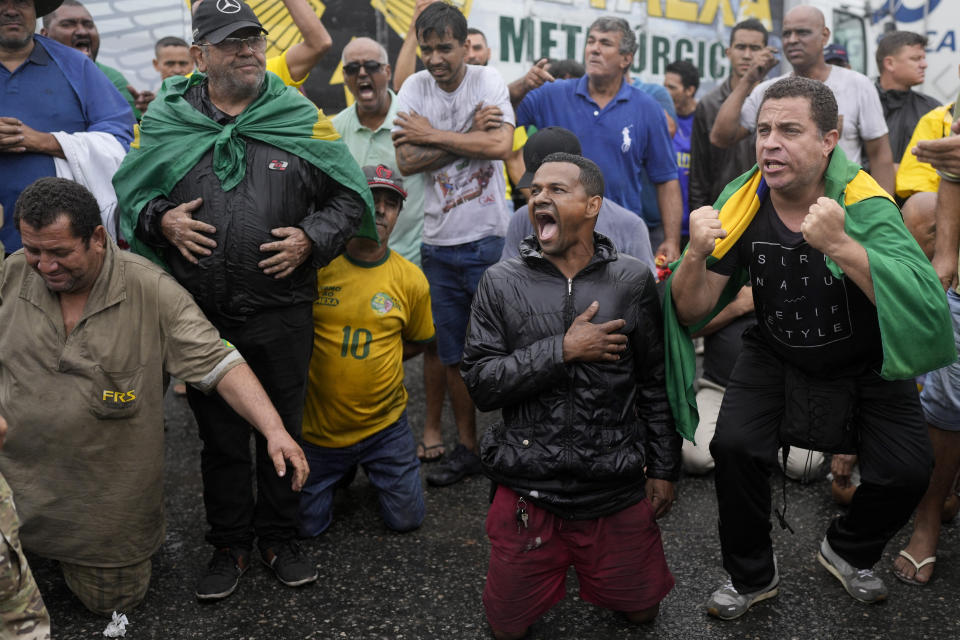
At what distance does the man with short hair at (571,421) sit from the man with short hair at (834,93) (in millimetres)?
2399

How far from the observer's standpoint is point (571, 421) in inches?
123

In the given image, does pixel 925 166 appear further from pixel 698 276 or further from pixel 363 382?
pixel 363 382

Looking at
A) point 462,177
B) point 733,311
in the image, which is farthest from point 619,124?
point 733,311

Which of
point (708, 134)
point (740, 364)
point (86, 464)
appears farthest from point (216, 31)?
point (708, 134)

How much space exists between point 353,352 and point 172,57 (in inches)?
132

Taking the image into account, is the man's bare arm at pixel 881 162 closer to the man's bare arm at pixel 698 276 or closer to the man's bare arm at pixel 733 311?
the man's bare arm at pixel 733 311

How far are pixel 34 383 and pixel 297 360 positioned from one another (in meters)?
0.98

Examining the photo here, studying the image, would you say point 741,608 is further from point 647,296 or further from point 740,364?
point 647,296

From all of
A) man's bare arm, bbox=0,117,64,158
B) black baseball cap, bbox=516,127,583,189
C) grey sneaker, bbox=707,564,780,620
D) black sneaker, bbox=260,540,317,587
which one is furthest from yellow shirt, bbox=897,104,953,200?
man's bare arm, bbox=0,117,64,158

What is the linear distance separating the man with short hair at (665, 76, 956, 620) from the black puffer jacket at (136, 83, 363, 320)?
149 cm

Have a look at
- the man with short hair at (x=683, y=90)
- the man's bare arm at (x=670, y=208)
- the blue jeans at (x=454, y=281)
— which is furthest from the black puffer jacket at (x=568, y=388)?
the man with short hair at (x=683, y=90)

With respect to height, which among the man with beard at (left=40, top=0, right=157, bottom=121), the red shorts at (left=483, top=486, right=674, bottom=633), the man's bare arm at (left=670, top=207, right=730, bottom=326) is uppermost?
the man with beard at (left=40, top=0, right=157, bottom=121)

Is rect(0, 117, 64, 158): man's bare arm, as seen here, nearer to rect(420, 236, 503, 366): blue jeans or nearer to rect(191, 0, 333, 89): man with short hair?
rect(191, 0, 333, 89): man with short hair

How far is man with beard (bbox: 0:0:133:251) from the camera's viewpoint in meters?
3.76
